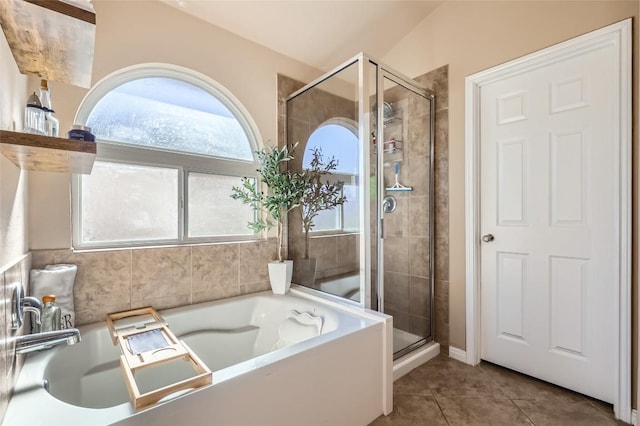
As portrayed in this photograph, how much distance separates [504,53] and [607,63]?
57 cm

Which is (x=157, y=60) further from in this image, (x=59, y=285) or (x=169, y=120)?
(x=59, y=285)

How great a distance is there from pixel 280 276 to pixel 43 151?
61.3 inches

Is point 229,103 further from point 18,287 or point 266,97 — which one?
point 18,287

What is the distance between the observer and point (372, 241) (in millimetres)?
2000

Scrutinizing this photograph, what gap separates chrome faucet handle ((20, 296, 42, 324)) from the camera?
1.12m

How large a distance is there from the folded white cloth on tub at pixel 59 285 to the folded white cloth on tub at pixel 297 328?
1.14 meters

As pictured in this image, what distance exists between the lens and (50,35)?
93cm

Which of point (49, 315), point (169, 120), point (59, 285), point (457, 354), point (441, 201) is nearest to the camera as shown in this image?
point (49, 315)

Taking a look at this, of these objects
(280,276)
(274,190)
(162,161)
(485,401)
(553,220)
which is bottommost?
(485,401)

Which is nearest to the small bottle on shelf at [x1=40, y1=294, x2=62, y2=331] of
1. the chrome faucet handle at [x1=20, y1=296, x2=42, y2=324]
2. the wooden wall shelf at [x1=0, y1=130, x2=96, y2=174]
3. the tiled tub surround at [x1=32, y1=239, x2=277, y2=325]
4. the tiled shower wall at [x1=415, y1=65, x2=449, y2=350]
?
the chrome faucet handle at [x1=20, y1=296, x2=42, y2=324]

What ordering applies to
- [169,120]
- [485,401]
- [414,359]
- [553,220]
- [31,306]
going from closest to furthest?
[31,306]
[485,401]
[553,220]
[169,120]
[414,359]

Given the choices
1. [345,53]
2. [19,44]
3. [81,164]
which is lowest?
[81,164]

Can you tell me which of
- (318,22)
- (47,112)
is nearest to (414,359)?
(47,112)

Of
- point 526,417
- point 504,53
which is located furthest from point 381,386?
point 504,53
